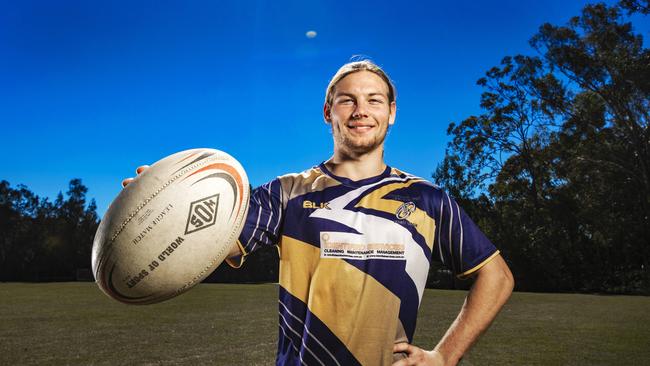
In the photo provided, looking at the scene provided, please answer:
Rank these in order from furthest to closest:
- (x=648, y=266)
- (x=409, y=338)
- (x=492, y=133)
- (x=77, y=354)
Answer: (x=492, y=133), (x=648, y=266), (x=77, y=354), (x=409, y=338)

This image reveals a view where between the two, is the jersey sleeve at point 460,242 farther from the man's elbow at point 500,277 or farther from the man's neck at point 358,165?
the man's neck at point 358,165

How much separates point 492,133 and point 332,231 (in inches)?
1559

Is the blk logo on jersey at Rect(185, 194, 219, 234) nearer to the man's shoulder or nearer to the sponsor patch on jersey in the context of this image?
the sponsor patch on jersey

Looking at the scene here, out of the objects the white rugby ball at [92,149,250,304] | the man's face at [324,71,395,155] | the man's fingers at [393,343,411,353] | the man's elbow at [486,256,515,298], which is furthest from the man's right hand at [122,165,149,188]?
the man's elbow at [486,256,515,298]

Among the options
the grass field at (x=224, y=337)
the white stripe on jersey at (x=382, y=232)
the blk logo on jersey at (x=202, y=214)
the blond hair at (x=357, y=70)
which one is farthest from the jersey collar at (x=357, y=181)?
the grass field at (x=224, y=337)

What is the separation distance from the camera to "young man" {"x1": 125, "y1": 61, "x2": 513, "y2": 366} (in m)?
2.22

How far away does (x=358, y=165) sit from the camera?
2561 millimetres

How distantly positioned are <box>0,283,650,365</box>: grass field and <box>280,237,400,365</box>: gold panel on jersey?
16.9 feet

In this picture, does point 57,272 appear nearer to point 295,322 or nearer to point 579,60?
point 579,60

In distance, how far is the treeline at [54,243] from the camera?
58.7m

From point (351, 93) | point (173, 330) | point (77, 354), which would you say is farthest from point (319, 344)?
point (173, 330)

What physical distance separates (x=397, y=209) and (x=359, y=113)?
0.50 metres

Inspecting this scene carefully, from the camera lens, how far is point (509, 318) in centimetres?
1325

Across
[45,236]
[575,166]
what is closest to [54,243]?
[45,236]
